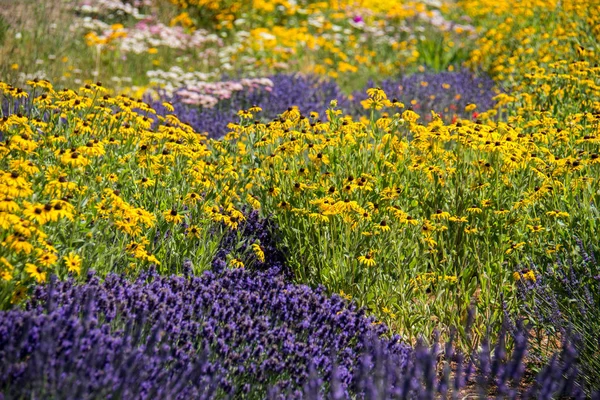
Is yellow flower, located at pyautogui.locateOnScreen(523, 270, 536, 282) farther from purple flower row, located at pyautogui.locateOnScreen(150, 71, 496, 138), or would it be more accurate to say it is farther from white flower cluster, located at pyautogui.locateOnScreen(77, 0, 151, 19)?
white flower cluster, located at pyautogui.locateOnScreen(77, 0, 151, 19)

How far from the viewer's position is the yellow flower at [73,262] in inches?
136

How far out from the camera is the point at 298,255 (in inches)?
195

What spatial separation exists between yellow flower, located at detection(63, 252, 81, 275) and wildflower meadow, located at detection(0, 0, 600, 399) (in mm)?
27

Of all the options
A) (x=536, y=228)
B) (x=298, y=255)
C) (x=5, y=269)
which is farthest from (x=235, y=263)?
(x=536, y=228)

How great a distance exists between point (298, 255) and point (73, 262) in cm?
169

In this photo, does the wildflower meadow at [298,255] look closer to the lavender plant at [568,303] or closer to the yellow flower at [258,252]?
the lavender plant at [568,303]

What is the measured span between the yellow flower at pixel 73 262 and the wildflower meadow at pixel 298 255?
27 mm

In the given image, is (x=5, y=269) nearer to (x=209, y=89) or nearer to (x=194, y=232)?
(x=194, y=232)

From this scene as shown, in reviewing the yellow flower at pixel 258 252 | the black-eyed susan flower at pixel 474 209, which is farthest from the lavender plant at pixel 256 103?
the black-eyed susan flower at pixel 474 209

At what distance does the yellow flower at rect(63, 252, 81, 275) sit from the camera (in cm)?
346

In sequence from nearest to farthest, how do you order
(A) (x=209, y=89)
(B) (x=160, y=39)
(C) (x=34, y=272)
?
(C) (x=34, y=272) → (A) (x=209, y=89) → (B) (x=160, y=39)

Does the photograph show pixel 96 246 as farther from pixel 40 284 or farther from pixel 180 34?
pixel 180 34

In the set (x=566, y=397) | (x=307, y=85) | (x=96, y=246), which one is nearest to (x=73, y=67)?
(x=307, y=85)

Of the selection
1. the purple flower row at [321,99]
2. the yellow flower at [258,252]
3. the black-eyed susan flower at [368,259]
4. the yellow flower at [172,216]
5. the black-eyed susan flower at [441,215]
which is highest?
the yellow flower at [172,216]
